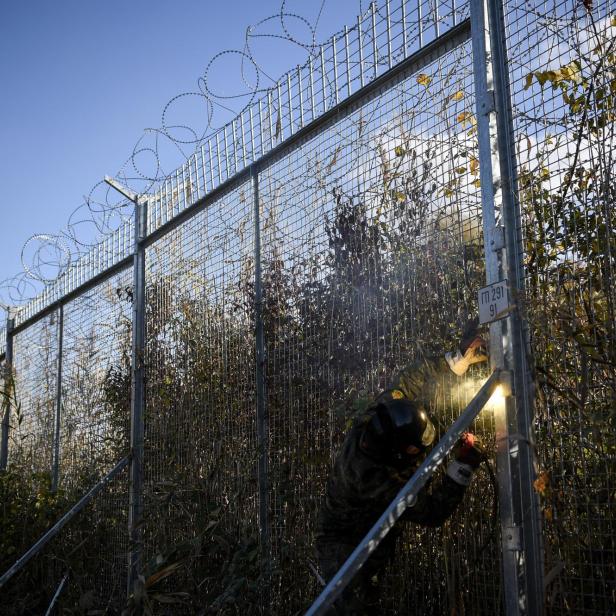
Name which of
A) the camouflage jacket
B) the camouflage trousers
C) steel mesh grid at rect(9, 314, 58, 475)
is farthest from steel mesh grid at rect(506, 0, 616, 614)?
steel mesh grid at rect(9, 314, 58, 475)

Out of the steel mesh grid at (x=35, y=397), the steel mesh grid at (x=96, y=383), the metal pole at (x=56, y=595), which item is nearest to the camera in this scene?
the metal pole at (x=56, y=595)

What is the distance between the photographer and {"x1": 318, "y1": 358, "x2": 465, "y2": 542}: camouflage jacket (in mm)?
3936

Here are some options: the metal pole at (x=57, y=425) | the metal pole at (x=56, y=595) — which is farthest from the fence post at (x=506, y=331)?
the metal pole at (x=57, y=425)

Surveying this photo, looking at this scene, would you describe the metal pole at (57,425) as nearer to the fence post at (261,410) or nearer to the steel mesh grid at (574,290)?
the fence post at (261,410)

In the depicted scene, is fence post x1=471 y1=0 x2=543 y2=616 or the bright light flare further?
the bright light flare

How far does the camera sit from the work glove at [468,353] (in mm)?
3832

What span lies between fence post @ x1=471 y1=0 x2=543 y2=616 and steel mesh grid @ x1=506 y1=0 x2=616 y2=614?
0.07 metres

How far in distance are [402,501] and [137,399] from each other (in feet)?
12.6

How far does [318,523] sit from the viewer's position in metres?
4.57

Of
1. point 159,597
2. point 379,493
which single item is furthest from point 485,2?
point 159,597

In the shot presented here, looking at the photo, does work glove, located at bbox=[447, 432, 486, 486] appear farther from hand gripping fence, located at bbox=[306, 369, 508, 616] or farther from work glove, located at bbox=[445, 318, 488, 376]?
work glove, located at bbox=[445, 318, 488, 376]

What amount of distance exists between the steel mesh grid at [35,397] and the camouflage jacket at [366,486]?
197 inches

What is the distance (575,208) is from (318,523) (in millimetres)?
2195

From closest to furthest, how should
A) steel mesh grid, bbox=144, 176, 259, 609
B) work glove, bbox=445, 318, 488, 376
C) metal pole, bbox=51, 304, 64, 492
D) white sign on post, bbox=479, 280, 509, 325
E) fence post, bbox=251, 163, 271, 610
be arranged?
white sign on post, bbox=479, 280, 509, 325, work glove, bbox=445, 318, 488, 376, fence post, bbox=251, 163, 271, 610, steel mesh grid, bbox=144, 176, 259, 609, metal pole, bbox=51, 304, 64, 492
